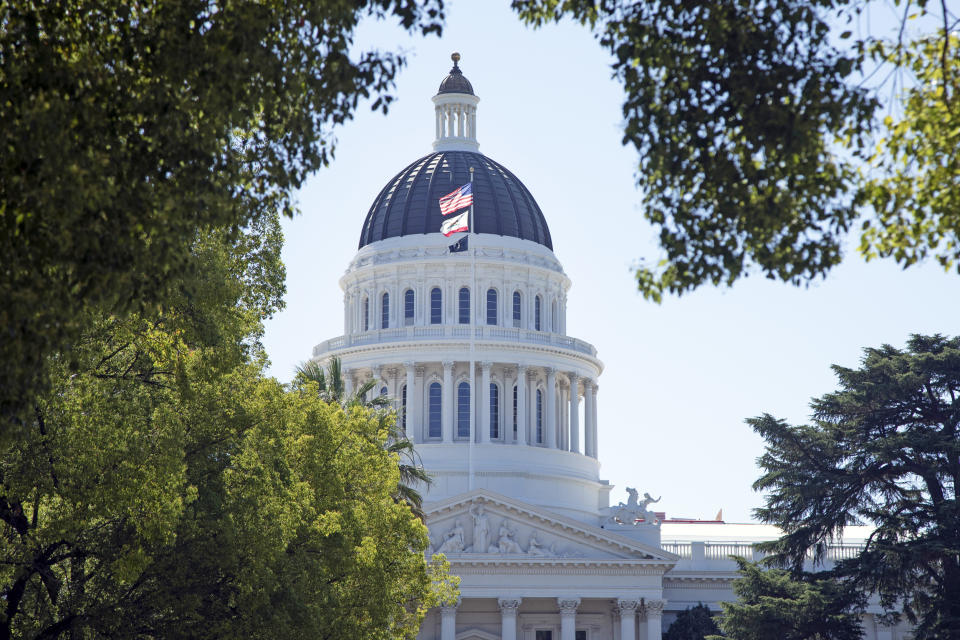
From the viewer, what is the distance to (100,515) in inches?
870

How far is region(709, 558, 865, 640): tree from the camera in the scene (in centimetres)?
5019

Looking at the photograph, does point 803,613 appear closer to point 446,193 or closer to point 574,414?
point 574,414

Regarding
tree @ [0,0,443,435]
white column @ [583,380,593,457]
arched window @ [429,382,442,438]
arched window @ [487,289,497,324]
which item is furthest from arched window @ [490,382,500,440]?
tree @ [0,0,443,435]

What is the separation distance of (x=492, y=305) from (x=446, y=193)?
750 centimetres

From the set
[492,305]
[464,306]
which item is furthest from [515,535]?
[492,305]

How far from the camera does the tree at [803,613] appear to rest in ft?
165

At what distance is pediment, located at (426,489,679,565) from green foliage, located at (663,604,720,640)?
393 cm

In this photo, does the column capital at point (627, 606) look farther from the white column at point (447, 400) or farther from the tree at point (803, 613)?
the tree at point (803, 613)

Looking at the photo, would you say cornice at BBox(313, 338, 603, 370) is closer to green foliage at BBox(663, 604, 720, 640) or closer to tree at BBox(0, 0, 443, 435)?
green foliage at BBox(663, 604, 720, 640)

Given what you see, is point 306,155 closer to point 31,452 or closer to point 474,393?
point 31,452

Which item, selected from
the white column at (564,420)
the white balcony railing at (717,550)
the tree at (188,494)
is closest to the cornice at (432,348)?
the white column at (564,420)

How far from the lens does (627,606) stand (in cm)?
7250

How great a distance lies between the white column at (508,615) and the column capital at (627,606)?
5.04 meters

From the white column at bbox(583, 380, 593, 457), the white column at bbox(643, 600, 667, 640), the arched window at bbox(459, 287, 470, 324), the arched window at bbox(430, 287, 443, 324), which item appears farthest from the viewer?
the white column at bbox(583, 380, 593, 457)
